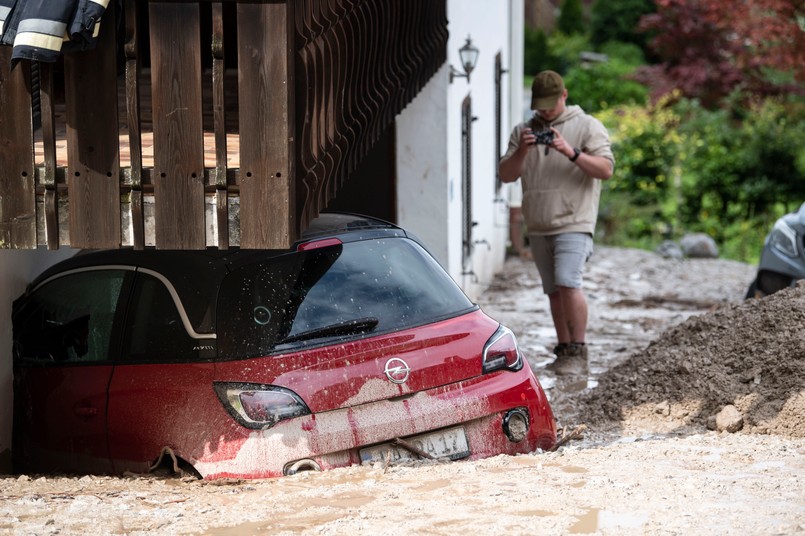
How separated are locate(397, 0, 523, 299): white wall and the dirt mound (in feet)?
8.54

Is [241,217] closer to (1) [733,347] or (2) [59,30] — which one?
(2) [59,30]

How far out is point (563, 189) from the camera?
8.45 m

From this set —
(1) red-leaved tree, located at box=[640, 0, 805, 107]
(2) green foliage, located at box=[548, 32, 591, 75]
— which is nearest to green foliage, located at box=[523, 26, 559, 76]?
(2) green foliage, located at box=[548, 32, 591, 75]

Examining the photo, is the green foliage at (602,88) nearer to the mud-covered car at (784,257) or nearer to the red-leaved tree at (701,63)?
the red-leaved tree at (701,63)

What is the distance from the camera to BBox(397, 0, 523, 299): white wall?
9719mm

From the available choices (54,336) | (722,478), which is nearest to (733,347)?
(722,478)

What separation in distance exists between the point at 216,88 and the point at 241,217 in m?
0.58

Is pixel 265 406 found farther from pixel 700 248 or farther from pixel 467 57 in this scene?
pixel 700 248

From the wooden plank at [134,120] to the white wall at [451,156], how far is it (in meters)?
4.60

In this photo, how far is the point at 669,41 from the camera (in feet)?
88.7

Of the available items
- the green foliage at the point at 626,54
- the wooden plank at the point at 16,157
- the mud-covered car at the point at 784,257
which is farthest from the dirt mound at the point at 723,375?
the green foliage at the point at 626,54

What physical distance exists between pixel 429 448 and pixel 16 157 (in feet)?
7.68

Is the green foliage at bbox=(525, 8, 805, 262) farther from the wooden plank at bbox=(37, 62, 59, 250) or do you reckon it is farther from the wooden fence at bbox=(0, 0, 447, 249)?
the wooden plank at bbox=(37, 62, 59, 250)

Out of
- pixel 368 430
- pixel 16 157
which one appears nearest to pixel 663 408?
pixel 368 430
